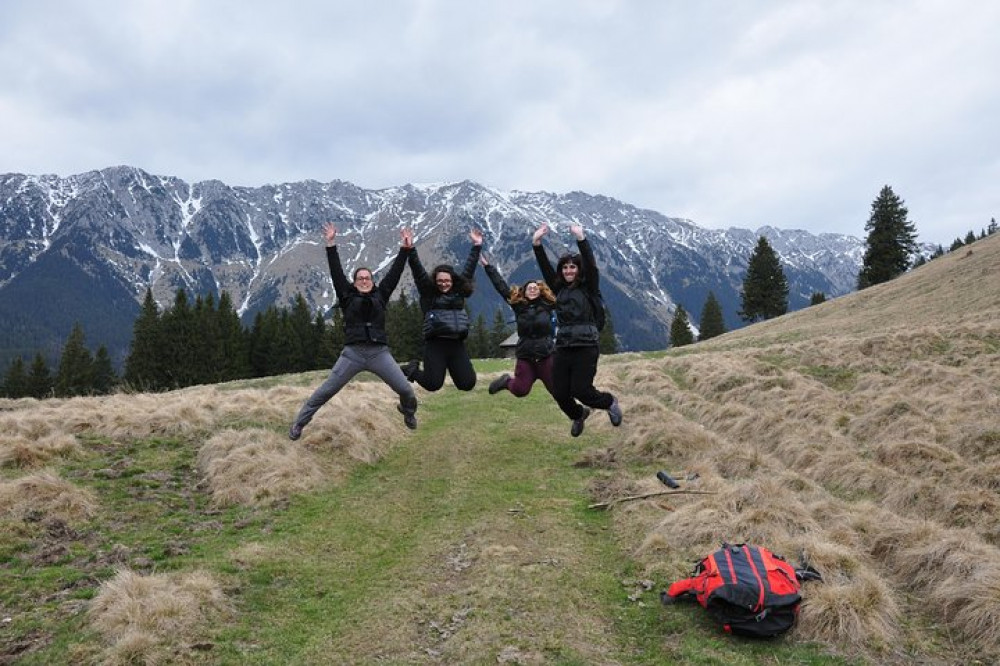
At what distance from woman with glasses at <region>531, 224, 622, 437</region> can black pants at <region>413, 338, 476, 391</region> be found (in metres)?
1.93

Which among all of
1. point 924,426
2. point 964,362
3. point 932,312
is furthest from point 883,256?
point 924,426

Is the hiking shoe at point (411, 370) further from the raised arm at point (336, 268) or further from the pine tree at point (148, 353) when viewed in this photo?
the pine tree at point (148, 353)

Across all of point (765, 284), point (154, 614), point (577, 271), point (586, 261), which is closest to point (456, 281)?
point (577, 271)

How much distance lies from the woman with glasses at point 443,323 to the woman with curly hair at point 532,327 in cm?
71

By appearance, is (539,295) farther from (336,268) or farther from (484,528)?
(484,528)

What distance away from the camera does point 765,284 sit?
69750mm

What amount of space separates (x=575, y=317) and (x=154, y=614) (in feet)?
24.9

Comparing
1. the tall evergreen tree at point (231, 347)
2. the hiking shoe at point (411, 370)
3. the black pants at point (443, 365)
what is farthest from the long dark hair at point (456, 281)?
the tall evergreen tree at point (231, 347)

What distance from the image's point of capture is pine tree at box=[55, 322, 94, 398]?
6475 centimetres

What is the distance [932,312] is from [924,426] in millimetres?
25873

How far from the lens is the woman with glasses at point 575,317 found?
35.0 ft

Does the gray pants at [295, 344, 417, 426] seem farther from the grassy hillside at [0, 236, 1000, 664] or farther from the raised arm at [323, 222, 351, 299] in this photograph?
the grassy hillside at [0, 236, 1000, 664]

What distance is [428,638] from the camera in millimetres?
5988

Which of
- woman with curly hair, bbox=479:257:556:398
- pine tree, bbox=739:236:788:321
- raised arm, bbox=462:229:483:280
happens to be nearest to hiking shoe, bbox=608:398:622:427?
woman with curly hair, bbox=479:257:556:398
